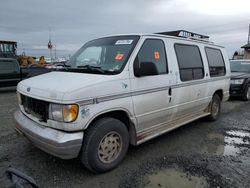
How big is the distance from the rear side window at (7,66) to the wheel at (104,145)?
9.78m

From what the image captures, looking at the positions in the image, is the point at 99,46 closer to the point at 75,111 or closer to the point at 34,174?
the point at 75,111

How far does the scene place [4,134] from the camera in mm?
4824

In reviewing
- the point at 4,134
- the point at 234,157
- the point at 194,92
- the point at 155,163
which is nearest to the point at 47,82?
the point at 155,163

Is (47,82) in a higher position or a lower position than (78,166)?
higher

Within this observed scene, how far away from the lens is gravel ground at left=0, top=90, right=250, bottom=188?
309cm

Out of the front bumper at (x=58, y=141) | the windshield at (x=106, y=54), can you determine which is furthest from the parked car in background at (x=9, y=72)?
the front bumper at (x=58, y=141)

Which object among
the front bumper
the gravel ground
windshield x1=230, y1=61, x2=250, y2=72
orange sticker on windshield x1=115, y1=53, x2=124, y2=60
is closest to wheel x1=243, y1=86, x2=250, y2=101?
windshield x1=230, y1=61, x2=250, y2=72

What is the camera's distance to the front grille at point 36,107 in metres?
3.01

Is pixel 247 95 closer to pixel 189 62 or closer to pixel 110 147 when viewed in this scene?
pixel 189 62

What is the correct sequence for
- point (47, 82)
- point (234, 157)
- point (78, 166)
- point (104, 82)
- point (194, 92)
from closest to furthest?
point (104, 82) < point (47, 82) < point (78, 166) < point (234, 157) < point (194, 92)

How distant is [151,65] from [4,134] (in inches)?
142

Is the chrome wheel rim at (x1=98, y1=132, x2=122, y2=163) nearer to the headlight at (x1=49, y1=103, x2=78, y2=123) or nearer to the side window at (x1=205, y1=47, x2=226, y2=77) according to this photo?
the headlight at (x1=49, y1=103, x2=78, y2=123)

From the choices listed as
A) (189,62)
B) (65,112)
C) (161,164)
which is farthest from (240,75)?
(65,112)

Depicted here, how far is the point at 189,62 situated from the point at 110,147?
2.50 meters
